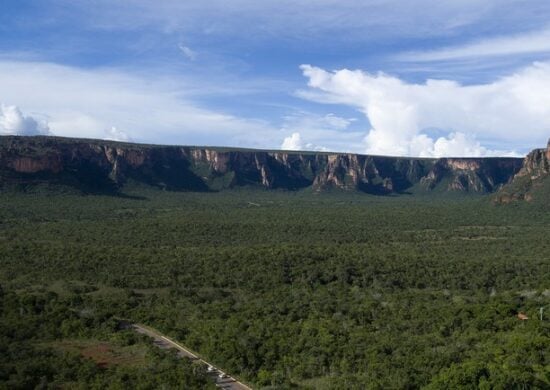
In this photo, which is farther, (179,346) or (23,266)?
(23,266)

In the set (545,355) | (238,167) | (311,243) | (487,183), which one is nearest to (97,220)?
(311,243)

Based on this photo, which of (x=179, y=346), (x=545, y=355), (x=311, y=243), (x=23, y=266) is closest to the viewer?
(x=545, y=355)

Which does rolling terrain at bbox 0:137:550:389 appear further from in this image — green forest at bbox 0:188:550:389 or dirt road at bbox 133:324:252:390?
dirt road at bbox 133:324:252:390

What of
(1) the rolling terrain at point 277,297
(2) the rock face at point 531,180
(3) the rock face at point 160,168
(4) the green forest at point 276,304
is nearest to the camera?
A: (4) the green forest at point 276,304

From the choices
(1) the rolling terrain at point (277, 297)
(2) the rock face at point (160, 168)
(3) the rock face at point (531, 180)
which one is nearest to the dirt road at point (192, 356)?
(1) the rolling terrain at point (277, 297)

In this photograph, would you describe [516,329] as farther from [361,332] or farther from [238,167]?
[238,167]

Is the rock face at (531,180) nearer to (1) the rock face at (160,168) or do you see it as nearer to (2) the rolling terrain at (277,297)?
(2) the rolling terrain at (277,297)
